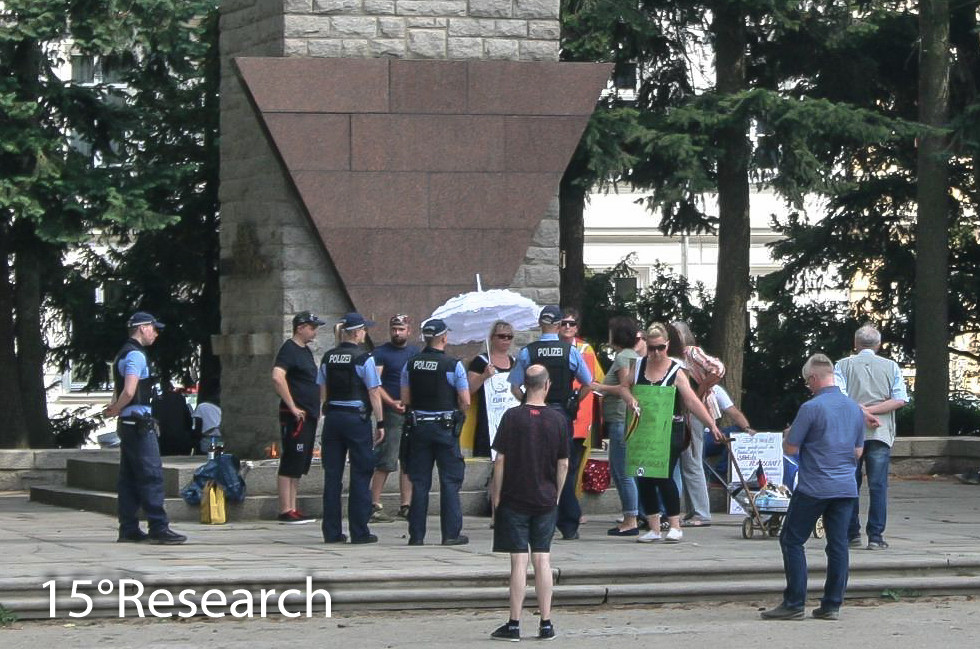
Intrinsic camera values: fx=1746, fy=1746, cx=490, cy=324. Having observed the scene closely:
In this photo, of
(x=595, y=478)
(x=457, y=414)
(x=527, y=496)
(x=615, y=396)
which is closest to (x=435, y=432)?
(x=457, y=414)

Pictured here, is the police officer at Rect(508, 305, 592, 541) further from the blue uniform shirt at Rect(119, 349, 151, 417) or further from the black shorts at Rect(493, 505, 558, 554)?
the black shorts at Rect(493, 505, 558, 554)

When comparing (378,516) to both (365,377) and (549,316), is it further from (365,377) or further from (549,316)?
(549,316)

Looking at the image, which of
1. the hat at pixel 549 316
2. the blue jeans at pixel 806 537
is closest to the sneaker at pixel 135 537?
the hat at pixel 549 316

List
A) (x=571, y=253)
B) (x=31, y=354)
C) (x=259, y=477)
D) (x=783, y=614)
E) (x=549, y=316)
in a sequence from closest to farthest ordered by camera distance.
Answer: (x=783, y=614)
(x=549, y=316)
(x=259, y=477)
(x=31, y=354)
(x=571, y=253)

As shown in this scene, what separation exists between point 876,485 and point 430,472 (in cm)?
339

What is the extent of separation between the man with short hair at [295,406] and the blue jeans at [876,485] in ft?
15.0

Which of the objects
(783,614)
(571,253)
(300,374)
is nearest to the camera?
(783,614)

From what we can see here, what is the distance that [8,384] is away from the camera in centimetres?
2339

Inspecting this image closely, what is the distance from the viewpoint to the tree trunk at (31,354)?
82.1 ft

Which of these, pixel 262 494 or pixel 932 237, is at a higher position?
pixel 932 237

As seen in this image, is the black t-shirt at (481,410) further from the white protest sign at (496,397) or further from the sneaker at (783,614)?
the sneaker at (783,614)

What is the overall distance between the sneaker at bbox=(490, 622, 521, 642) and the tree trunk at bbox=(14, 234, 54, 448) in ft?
51.3

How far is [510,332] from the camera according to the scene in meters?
14.0

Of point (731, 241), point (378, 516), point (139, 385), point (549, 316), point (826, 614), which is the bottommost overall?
point (826, 614)
